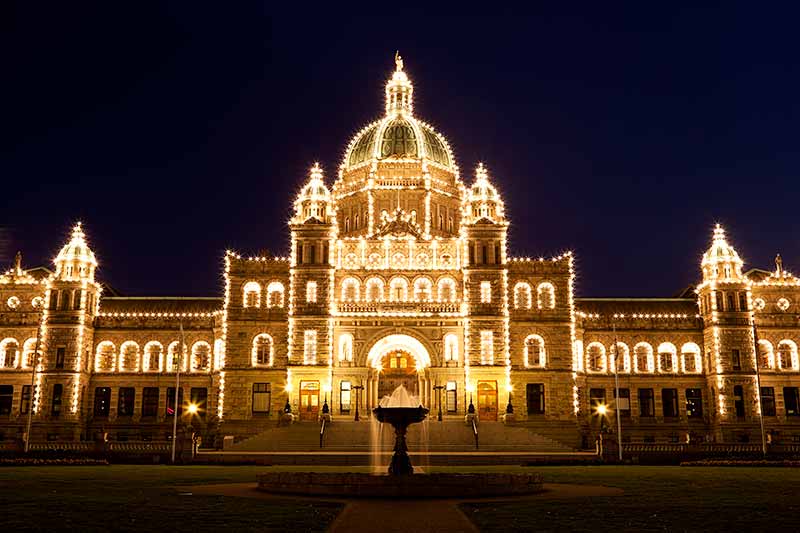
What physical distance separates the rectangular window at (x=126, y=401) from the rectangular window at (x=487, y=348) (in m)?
34.2

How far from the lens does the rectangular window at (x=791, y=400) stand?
77875 mm

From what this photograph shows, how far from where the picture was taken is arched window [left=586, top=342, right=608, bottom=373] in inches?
3206

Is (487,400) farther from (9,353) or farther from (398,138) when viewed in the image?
(9,353)

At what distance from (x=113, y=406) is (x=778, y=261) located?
6673cm

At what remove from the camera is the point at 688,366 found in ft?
266

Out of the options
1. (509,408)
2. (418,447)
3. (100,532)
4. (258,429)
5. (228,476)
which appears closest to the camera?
(100,532)

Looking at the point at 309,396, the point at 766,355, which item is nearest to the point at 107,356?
the point at 309,396

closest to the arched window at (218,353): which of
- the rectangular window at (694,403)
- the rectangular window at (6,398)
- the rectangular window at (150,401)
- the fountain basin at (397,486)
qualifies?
the rectangular window at (150,401)

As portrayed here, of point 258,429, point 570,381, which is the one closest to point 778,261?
point 570,381

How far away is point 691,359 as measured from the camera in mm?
81250

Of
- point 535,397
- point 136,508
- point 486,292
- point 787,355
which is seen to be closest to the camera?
point 136,508

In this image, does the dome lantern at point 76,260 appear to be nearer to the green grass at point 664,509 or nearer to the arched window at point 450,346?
the arched window at point 450,346

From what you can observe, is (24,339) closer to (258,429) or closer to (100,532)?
(258,429)

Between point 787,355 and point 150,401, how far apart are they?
61.2 metres
